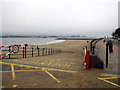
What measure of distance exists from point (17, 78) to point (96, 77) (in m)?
3.50

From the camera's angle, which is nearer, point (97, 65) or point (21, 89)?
point (21, 89)

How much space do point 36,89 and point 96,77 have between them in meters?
2.76

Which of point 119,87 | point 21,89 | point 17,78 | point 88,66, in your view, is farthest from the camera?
point 88,66

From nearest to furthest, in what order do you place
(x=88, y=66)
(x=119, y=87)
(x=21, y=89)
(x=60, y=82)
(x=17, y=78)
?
(x=21, y=89)
(x=119, y=87)
(x=60, y=82)
(x=17, y=78)
(x=88, y=66)

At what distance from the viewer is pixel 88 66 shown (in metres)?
6.79

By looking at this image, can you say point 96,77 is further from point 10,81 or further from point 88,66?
point 10,81

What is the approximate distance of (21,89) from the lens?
4.20 metres

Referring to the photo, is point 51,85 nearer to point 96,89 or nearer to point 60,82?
point 60,82

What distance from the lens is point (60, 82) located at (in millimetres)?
4852

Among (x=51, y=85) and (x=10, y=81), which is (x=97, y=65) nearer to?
(x=51, y=85)

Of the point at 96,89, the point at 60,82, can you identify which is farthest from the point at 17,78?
the point at 96,89

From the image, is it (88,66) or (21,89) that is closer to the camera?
(21,89)

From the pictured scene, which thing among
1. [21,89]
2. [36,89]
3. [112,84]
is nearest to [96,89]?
[112,84]

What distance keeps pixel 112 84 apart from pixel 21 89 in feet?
11.2
